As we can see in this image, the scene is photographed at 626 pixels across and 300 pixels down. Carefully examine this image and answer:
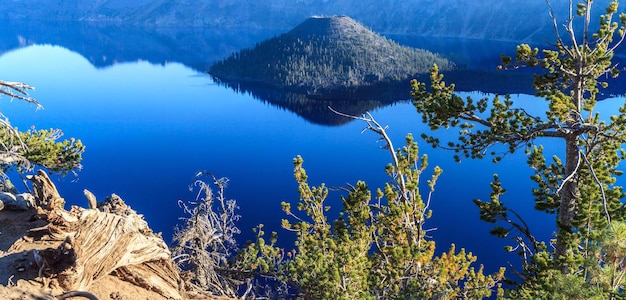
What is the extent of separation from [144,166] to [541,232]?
2415 inches

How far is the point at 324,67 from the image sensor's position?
564ft

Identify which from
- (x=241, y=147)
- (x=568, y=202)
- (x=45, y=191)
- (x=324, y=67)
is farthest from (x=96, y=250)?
(x=324, y=67)

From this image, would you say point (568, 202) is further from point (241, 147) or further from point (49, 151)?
point (241, 147)

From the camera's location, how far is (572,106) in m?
11.2

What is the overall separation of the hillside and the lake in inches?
610

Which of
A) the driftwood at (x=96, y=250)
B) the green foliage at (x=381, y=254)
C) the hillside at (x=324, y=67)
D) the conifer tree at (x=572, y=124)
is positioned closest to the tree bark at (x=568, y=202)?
the conifer tree at (x=572, y=124)

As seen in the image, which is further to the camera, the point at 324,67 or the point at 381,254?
the point at 324,67

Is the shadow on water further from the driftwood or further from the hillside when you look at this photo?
the driftwood

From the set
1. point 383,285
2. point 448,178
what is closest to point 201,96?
point 448,178

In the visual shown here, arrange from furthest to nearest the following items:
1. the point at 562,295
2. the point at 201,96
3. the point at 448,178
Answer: the point at 201,96 → the point at 448,178 → the point at 562,295

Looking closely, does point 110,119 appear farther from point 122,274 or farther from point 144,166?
point 122,274

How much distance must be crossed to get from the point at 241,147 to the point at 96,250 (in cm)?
8245

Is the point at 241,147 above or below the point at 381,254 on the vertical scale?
below

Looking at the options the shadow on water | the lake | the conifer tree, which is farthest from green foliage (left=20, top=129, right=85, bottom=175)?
the shadow on water
